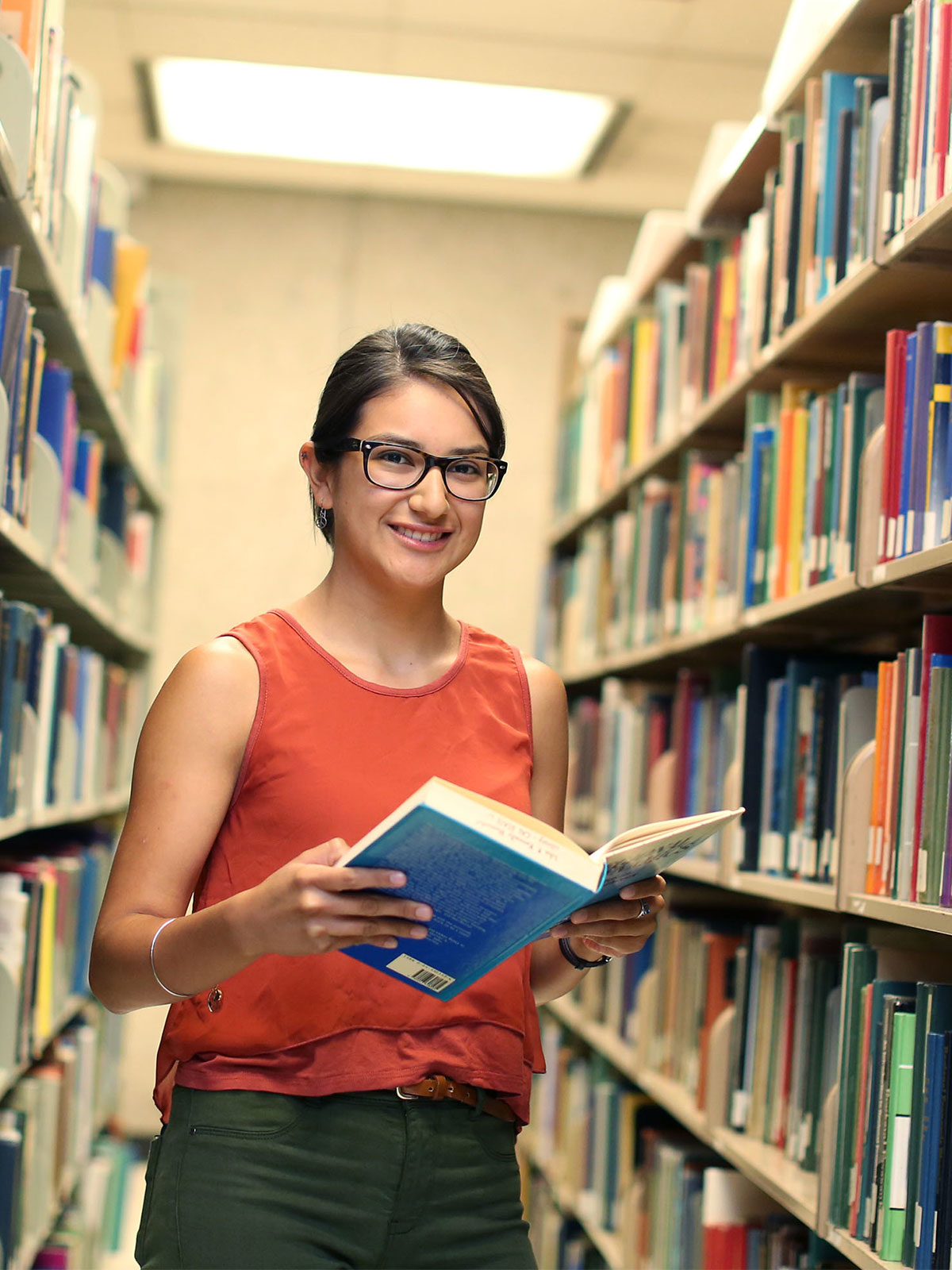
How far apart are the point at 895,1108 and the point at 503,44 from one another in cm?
308

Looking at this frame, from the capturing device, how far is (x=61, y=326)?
229 centimetres

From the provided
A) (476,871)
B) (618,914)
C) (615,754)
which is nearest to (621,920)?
(618,914)

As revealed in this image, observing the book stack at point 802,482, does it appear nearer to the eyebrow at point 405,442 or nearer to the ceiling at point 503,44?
the eyebrow at point 405,442

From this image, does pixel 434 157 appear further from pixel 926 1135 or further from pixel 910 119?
pixel 926 1135

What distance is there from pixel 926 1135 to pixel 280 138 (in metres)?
3.85

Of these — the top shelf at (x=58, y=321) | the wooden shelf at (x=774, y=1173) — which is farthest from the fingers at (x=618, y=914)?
the top shelf at (x=58, y=321)

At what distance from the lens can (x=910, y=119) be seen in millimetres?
1620

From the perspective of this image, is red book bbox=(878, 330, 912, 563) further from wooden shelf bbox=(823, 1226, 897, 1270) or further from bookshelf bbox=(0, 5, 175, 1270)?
bookshelf bbox=(0, 5, 175, 1270)

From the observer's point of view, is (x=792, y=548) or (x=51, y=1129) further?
(x=51, y=1129)

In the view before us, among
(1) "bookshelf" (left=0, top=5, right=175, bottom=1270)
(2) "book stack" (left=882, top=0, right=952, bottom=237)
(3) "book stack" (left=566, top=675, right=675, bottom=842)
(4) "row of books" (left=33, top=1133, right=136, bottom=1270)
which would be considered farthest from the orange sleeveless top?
(4) "row of books" (left=33, top=1133, right=136, bottom=1270)

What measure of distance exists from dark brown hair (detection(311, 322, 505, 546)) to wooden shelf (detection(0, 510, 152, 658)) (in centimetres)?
55

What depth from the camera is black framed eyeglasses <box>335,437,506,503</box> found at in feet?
4.42

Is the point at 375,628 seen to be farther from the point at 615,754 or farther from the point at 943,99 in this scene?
the point at 615,754

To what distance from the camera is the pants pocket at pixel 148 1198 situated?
4.06 ft
